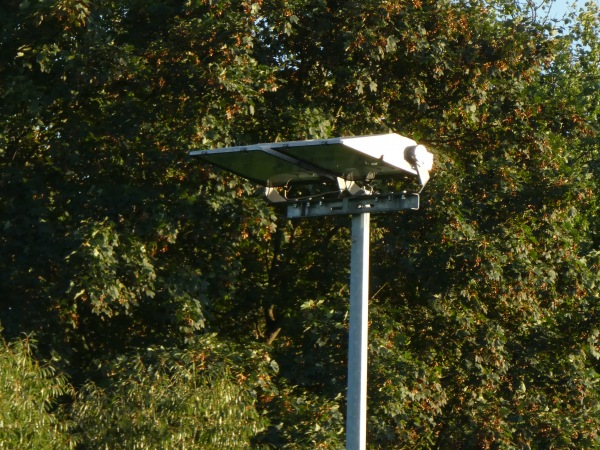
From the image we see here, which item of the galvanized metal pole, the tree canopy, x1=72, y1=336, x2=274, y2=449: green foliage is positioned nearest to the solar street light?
the galvanized metal pole

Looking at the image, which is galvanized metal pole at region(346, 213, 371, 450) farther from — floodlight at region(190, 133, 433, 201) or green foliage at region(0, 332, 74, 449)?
green foliage at region(0, 332, 74, 449)

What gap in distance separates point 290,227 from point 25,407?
19.0ft

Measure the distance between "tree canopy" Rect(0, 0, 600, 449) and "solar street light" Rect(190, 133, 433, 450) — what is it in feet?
12.1

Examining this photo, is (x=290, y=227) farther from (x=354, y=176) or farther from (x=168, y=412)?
(x=354, y=176)

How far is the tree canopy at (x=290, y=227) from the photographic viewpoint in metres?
12.5

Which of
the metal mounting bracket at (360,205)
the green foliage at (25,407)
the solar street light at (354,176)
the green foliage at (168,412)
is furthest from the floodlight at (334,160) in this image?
the green foliage at (25,407)

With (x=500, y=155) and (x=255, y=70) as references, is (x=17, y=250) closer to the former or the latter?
(x=255, y=70)

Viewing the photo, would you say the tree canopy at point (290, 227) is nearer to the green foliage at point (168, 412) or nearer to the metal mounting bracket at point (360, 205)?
the green foliage at point (168, 412)

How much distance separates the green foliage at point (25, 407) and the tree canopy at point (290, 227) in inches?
15.7

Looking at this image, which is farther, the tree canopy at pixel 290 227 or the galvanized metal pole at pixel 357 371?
the tree canopy at pixel 290 227

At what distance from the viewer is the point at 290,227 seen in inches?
583

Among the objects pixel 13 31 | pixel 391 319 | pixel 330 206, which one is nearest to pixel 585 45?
pixel 391 319

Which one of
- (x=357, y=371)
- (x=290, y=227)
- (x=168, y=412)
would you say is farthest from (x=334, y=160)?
(x=290, y=227)

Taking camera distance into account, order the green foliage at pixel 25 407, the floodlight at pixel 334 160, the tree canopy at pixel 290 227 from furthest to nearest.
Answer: the tree canopy at pixel 290 227, the green foliage at pixel 25 407, the floodlight at pixel 334 160
